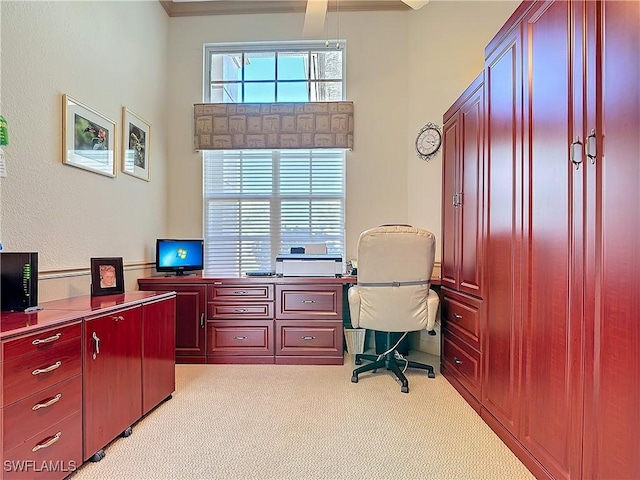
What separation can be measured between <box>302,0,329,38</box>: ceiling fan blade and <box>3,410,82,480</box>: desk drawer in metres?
2.54

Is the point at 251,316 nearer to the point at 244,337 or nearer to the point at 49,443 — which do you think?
the point at 244,337

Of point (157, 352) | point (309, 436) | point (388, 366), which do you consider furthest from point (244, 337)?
point (309, 436)

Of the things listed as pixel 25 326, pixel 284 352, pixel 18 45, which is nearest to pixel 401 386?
pixel 284 352

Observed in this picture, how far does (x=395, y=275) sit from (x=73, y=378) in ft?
6.45

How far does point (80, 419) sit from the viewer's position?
5.38 feet

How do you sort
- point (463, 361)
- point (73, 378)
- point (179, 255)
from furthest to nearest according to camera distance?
point (179, 255) < point (463, 361) < point (73, 378)

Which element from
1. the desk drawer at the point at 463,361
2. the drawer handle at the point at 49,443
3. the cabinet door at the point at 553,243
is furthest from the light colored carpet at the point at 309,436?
the cabinet door at the point at 553,243

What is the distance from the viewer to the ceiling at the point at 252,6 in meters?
3.78

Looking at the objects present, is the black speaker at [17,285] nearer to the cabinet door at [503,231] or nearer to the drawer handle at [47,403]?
the drawer handle at [47,403]

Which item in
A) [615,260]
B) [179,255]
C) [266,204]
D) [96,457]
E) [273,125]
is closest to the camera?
Result: [615,260]

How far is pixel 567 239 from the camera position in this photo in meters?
1.41

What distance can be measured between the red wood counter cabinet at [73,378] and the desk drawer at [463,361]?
1.96 metres

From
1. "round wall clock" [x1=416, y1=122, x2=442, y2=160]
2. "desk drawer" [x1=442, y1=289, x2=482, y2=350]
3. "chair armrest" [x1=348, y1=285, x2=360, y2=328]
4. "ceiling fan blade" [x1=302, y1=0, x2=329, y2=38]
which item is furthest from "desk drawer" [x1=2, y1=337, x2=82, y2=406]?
"round wall clock" [x1=416, y1=122, x2=442, y2=160]

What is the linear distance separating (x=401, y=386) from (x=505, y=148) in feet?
5.77
